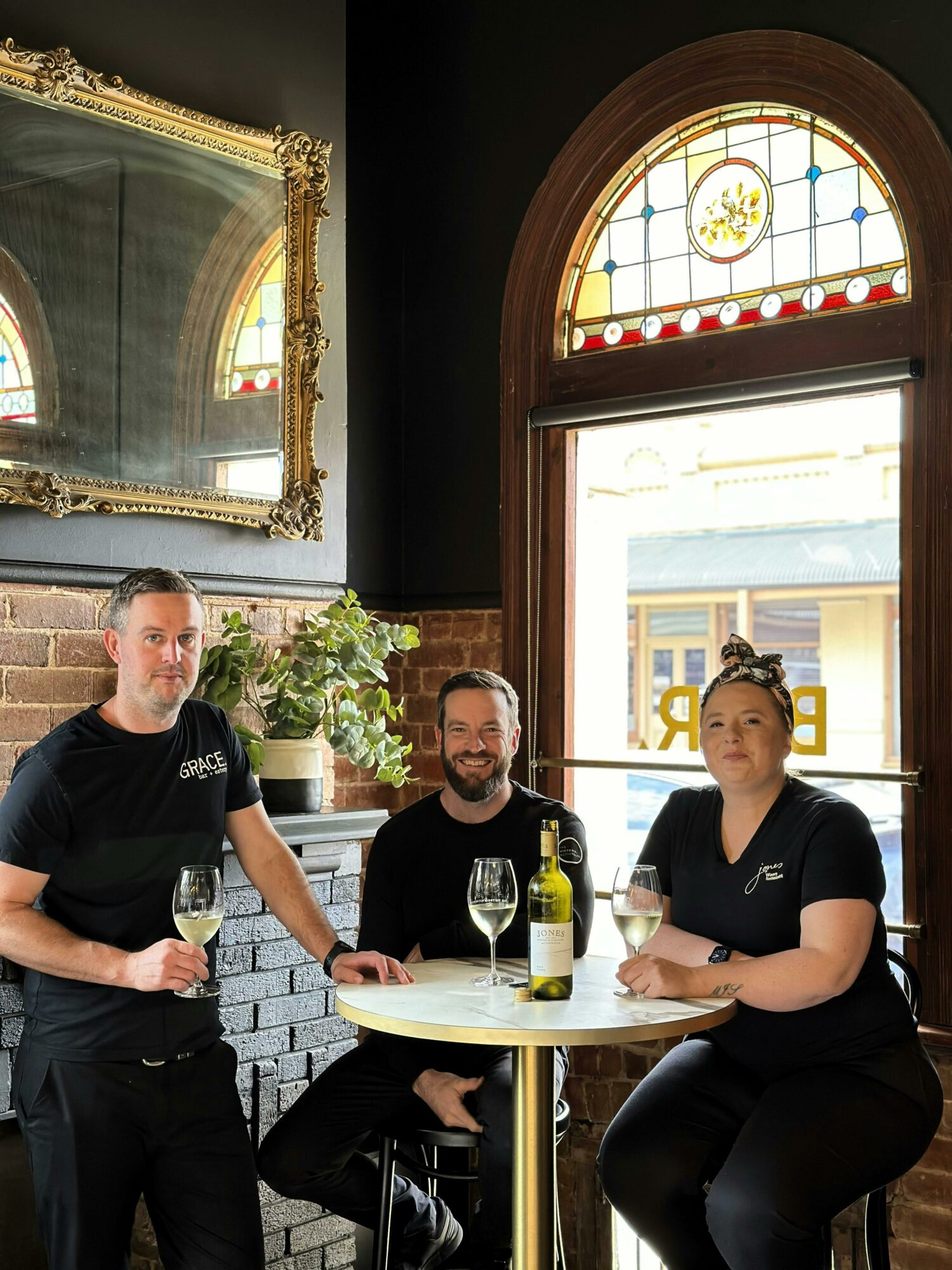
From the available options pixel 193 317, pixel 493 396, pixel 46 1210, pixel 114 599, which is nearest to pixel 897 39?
pixel 493 396

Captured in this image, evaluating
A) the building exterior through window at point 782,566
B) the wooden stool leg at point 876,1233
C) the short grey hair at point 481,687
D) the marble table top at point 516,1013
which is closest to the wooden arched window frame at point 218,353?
the short grey hair at point 481,687

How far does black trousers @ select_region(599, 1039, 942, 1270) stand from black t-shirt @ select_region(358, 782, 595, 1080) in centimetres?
42

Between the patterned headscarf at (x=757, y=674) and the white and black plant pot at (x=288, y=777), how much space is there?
1185 mm

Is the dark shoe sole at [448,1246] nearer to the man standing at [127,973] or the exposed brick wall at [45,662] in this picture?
the man standing at [127,973]

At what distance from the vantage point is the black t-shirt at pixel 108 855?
99.7 inches

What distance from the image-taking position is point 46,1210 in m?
2.49

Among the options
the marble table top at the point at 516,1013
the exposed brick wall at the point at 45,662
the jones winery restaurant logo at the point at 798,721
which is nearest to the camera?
the marble table top at the point at 516,1013

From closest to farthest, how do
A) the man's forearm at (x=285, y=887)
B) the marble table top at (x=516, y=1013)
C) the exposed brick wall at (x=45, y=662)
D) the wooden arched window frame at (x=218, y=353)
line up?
the marble table top at (x=516, y=1013)
the man's forearm at (x=285, y=887)
the exposed brick wall at (x=45, y=662)
the wooden arched window frame at (x=218, y=353)

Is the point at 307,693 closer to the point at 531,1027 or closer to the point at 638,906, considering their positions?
the point at 638,906

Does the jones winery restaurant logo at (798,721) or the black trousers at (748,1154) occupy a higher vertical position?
the jones winery restaurant logo at (798,721)

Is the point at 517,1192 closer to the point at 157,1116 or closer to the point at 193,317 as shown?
the point at 157,1116

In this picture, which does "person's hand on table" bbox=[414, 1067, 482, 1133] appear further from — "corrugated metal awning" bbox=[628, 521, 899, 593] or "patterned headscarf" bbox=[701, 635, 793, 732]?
"corrugated metal awning" bbox=[628, 521, 899, 593]

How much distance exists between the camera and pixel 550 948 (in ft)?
7.68

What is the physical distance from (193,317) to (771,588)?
402 inches
